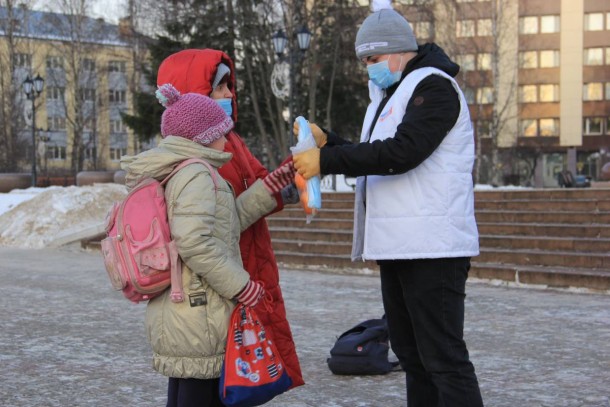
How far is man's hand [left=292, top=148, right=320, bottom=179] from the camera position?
8.86 ft

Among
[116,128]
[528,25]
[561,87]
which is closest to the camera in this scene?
[528,25]

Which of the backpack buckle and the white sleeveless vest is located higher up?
the white sleeveless vest

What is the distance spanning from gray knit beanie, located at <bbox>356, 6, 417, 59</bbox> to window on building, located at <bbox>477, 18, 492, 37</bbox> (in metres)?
43.9

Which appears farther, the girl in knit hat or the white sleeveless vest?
the white sleeveless vest

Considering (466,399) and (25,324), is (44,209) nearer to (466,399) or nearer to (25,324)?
(25,324)

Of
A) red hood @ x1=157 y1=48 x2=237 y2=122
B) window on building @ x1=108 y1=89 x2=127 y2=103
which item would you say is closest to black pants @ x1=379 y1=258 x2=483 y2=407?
red hood @ x1=157 y1=48 x2=237 y2=122

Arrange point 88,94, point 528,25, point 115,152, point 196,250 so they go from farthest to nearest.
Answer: point 115,152
point 528,25
point 88,94
point 196,250

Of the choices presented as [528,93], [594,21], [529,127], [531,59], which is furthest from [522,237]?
[594,21]

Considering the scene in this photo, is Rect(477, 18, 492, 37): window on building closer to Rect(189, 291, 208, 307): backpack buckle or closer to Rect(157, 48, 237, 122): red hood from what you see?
Rect(157, 48, 237, 122): red hood

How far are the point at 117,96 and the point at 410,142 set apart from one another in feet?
213

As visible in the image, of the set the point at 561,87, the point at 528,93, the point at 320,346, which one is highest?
the point at 561,87

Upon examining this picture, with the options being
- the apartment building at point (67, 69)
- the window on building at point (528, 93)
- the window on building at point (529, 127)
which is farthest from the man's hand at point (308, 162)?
the window on building at point (528, 93)

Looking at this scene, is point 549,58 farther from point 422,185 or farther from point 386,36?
point 422,185

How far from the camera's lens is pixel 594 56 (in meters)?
57.6
